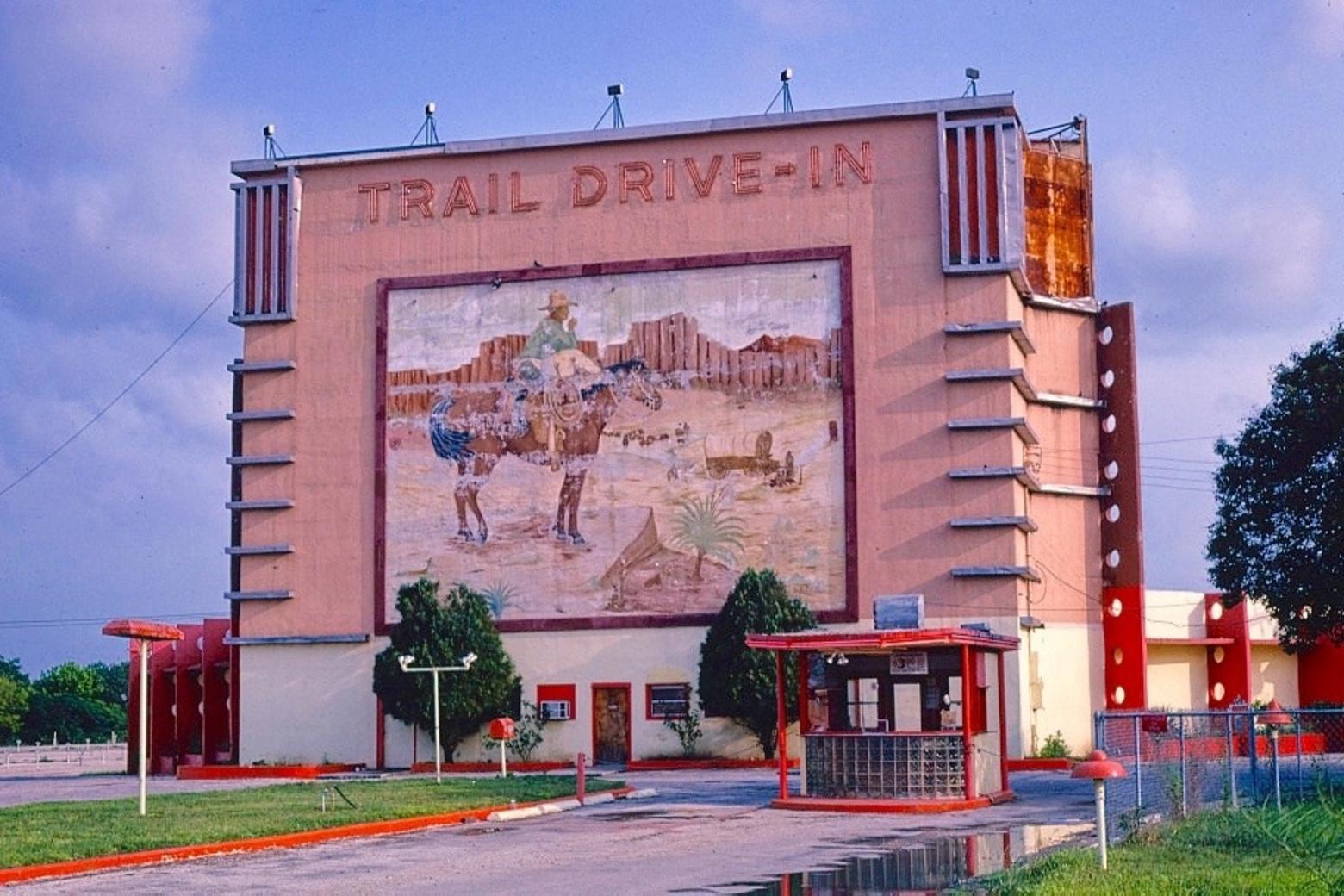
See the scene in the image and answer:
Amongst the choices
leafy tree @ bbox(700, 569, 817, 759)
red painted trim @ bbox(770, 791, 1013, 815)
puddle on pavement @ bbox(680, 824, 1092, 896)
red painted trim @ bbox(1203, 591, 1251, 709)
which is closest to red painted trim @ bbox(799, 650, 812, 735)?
red painted trim @ bbox(770, 791, 1013, 815)

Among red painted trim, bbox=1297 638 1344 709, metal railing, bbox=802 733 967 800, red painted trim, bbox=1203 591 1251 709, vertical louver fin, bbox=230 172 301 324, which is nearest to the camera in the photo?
metal railing, bbox=802 733 967 800

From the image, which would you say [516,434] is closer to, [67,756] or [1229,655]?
[1229,655]

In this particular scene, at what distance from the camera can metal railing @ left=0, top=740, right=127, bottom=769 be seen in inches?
3056

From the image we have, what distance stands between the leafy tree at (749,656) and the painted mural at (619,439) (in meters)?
1.30

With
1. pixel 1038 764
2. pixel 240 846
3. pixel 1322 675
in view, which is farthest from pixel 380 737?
pixel 1322 675

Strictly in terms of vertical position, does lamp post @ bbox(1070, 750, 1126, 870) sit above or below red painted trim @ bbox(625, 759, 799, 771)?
above

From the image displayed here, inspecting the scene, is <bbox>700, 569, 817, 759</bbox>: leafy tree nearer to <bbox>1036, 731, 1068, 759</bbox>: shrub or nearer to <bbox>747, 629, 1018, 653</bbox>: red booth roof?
<bbox>1036, 731, 1068, 759</bbox>: shrub

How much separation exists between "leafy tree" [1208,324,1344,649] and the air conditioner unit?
20.6 m

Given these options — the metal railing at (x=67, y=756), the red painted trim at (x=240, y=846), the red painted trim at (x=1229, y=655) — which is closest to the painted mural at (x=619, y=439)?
the red painted trim at (x=1229, y=655)

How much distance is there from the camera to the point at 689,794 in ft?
119

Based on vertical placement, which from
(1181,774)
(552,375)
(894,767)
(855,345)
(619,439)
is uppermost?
(855,345)

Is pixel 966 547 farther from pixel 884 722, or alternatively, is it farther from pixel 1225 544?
pixel 884 722

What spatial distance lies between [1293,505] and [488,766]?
24172mm

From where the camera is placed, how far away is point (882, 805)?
30594mm
